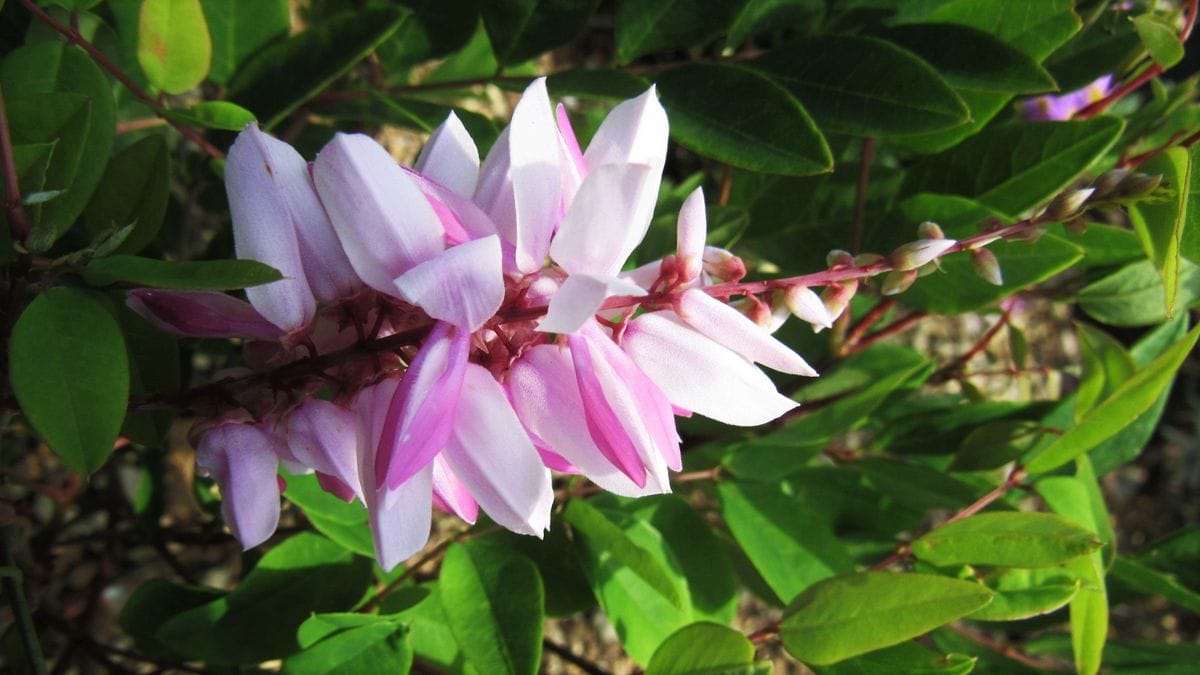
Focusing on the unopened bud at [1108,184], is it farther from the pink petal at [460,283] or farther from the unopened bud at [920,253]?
the pink petal at [460,283]

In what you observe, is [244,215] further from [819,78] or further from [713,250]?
[819,78]

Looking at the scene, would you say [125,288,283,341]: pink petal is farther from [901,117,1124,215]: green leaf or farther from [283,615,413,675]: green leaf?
[901,117,1124,215]: green leaf

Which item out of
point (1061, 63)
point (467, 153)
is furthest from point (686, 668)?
point (1061, 63)

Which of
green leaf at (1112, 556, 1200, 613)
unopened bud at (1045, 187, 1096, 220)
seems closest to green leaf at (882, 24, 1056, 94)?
unopened bud at (1045, 187, 1096, 220)

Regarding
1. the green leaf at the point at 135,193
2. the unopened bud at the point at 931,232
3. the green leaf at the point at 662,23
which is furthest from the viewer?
the green leaf at the point at 662,23

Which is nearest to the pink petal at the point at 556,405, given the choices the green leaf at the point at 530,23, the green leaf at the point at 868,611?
the green leaf at the point at 868,611

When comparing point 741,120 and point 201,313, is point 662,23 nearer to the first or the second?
point 741,120
